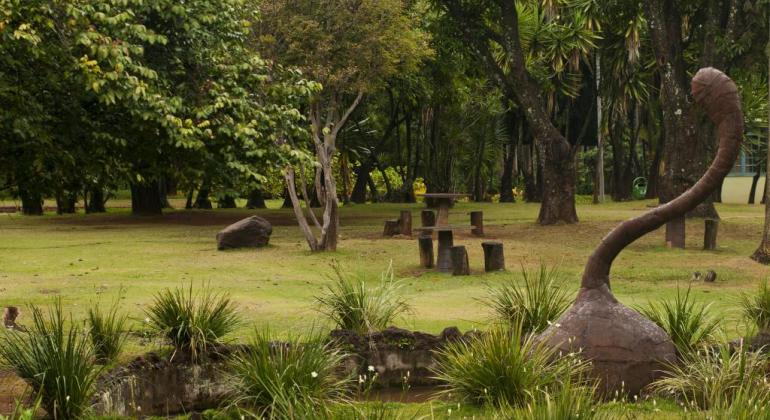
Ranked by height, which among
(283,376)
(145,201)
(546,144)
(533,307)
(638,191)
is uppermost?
(546,144)

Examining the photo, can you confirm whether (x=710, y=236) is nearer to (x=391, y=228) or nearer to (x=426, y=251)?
(x=426, y=251)

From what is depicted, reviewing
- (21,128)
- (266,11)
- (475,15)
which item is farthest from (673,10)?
(21,128)

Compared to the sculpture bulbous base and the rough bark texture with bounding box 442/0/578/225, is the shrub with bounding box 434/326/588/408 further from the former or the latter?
the rough bark texture with bounding box 442/0/578/225

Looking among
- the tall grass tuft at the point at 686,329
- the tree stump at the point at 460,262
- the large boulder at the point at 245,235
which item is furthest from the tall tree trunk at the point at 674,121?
the tall grass tuft at the point at 686,329

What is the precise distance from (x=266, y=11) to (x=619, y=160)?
81.0 ft

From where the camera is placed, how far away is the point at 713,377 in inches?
299

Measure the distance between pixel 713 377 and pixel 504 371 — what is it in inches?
60.4

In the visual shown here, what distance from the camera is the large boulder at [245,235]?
22.1m

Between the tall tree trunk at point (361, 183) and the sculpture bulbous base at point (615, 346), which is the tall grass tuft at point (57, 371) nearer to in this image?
the sculpture bulbous base at point (615, 346)

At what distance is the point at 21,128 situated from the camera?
8.56 metres

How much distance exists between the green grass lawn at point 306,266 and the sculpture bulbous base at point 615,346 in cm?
180

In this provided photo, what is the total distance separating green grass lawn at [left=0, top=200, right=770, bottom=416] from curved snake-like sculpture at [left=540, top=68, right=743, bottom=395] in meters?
1.79

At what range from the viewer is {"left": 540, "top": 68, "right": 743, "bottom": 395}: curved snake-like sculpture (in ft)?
27.6

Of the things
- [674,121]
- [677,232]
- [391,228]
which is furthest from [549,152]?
[677,232]
